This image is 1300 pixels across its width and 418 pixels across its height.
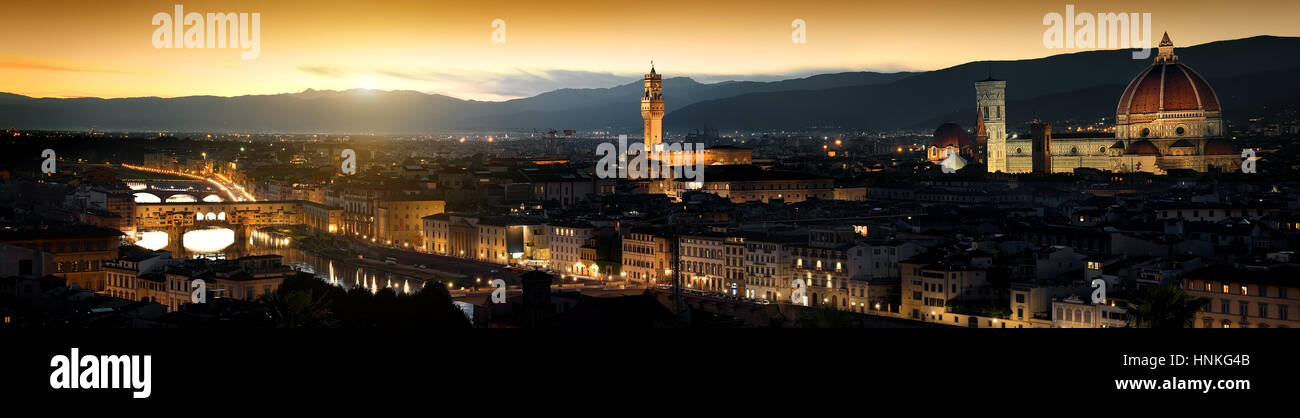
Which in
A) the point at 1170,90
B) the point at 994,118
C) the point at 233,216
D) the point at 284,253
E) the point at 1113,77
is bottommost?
the point at 284,253

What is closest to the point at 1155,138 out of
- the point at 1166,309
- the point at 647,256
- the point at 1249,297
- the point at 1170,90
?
the point at 1170,90

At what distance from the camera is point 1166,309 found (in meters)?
25.0

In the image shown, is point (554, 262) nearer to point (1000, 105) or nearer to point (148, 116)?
point (1000, 105)

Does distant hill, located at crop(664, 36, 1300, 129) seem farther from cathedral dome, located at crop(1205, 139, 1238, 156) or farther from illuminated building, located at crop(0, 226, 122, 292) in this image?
illuminated building, located at crop(0, 226, 122, 292)

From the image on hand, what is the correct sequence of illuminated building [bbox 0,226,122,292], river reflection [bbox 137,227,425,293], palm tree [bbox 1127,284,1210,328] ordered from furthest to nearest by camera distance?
river reflection [bbox 137,227,425,293], illuminated building [bbox 0,226,122,292], palm tree [bbox 1127,284,1210,328]

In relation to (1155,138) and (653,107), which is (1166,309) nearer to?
(1155,138)

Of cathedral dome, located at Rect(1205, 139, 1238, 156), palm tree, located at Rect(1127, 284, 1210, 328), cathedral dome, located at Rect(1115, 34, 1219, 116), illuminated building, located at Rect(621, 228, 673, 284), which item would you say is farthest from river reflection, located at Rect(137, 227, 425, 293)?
cathedral dome, located at Rect(1205, 139, 1238, 156)

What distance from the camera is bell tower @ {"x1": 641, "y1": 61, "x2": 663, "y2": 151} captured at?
294 feet

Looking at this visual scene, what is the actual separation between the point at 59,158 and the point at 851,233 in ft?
341

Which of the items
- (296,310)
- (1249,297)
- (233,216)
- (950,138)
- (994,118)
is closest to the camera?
(1249,297)

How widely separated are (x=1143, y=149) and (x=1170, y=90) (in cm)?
344

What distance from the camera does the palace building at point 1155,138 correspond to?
3031 inches

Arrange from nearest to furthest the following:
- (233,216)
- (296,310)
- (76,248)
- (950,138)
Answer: (296,310) < (76,248) < (233,216) < (950,138)

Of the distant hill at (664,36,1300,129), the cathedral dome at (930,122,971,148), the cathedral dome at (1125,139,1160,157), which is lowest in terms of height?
the cathedral dome at (1125,139,1160,157)
